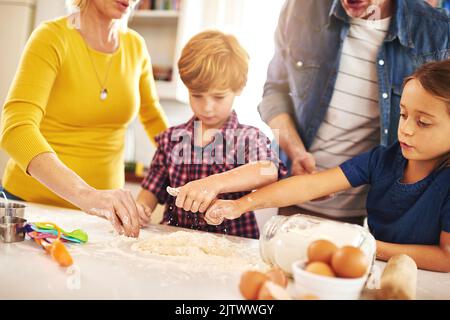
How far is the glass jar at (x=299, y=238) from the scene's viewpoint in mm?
667

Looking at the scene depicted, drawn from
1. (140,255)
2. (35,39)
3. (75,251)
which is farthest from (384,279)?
(35,39)

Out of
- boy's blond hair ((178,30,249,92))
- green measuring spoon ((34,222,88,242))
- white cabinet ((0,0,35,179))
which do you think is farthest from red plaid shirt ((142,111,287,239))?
white cabinet ((0,0,35,179))

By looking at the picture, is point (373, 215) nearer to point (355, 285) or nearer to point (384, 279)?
point (384, 279)

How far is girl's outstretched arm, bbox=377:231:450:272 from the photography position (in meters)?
0.90

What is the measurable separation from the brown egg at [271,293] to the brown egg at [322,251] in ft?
0.20

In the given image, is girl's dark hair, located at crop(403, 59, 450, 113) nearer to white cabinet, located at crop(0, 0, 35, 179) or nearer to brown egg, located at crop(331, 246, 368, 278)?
brown egg, located at crop(331, 246, 368, 278)

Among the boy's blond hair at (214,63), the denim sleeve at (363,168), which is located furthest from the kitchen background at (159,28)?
the denim sleeve at (363,168)

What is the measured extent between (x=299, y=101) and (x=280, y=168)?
0.25 meters

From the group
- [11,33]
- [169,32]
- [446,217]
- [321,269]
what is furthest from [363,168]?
[11,33]

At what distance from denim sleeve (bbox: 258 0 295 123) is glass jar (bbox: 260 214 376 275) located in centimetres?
65

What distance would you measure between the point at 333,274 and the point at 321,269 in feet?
0.06

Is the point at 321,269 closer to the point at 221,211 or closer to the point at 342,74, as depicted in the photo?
the point at 221,211

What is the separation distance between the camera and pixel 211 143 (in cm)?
122

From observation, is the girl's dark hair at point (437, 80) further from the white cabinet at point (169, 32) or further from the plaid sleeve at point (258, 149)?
the white cabinet at point (169, 32)
